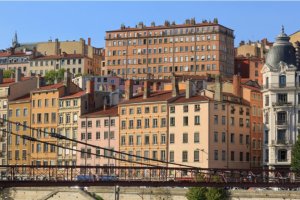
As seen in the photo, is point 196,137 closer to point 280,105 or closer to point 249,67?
point 280,105

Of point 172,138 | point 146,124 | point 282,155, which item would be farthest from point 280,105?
point 146,124

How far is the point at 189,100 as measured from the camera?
92375 mm

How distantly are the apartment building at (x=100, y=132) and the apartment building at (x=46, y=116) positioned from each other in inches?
164

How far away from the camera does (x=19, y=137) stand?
106 meters

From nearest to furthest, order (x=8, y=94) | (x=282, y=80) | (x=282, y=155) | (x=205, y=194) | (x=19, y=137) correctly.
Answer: (x=205, y=194), (x=282, y=155), (x=282, y=80), (x=19, y=137), (x=8, y=94)

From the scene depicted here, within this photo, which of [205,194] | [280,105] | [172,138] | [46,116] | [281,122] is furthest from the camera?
[46,116]

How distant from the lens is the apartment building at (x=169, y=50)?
516ft

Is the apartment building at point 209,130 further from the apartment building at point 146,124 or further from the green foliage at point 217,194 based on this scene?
the green foliage at point 217,194

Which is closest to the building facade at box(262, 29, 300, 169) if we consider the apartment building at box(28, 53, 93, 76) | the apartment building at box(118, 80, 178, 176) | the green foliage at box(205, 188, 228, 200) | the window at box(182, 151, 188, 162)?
the window at box(182, 151, 188, 162)

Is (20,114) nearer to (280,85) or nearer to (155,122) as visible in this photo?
(155,122)

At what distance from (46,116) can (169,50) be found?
193ft

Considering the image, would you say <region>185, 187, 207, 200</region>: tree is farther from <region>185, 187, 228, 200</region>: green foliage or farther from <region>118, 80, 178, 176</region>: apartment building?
<region>118, 80, 178, 176</region>: apartment building

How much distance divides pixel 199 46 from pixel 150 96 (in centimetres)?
6145

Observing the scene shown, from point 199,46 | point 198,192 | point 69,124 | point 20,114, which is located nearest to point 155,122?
point 69,124
